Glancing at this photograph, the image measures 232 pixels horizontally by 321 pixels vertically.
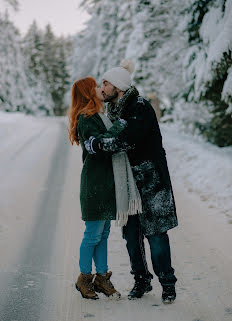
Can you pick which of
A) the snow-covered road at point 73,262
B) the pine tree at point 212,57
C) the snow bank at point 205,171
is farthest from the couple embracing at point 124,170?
the pine tree at point 212,57

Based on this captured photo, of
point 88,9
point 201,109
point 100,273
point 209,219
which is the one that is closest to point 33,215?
point 209,219

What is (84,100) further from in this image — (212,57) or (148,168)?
(212,57)

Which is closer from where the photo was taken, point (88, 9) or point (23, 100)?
point (88, 9)

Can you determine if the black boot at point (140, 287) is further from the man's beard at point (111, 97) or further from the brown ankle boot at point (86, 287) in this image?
the man's beard at point (111, 97)

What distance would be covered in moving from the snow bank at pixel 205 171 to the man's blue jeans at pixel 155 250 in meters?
3.19

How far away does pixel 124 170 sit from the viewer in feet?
12.3

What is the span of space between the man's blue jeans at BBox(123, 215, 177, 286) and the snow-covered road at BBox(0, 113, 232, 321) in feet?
0.76

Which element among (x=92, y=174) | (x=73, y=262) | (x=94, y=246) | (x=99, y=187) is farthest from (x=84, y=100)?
(x=73, y=262)

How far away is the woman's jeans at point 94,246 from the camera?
391cm

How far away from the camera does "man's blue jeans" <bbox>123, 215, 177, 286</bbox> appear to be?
3.87m

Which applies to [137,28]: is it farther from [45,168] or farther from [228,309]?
[228,309]

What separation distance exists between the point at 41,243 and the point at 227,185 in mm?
3705

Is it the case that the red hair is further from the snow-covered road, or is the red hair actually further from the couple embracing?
the snow-covered road

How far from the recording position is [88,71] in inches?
1409
